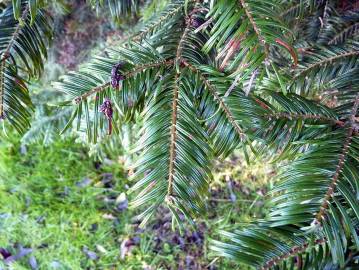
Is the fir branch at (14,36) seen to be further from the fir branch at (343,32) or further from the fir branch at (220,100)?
the fir branch at (343,32)

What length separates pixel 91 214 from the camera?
7.13 feet

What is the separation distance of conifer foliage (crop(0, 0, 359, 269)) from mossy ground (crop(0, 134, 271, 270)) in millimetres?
1220

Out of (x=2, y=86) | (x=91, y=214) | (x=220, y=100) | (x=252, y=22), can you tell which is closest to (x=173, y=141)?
(x=220, y=100)

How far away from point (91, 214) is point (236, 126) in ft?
5.44

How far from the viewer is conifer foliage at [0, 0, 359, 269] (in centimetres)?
59

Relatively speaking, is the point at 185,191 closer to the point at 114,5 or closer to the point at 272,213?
the point at 272,213

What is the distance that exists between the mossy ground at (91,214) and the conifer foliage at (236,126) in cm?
122

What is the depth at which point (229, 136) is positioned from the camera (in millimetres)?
713

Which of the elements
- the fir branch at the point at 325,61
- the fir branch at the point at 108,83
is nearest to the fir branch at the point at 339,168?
the fir branch at the point at 325,61

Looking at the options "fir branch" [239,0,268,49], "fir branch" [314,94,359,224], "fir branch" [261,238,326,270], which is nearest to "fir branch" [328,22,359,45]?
"fir branch" [314,94,359,224]

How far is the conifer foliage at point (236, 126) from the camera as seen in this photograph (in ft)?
1.93

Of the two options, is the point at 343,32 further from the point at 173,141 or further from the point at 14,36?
the point at 14,36

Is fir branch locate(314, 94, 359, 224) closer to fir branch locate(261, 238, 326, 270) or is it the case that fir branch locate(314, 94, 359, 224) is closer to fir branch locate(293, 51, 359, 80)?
fir branch locate(261, 238, 326, 270)

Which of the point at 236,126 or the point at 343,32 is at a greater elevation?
the point at 343,32
